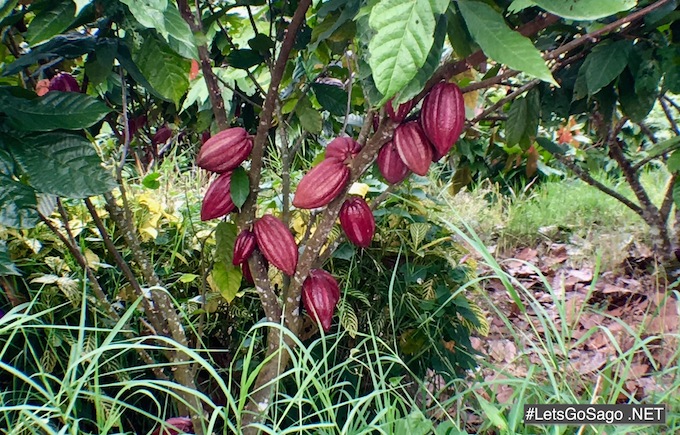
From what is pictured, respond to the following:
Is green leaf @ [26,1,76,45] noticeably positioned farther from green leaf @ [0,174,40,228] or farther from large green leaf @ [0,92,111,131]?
green leaf @ [0,174,40,228]

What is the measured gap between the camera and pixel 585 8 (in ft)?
2.04

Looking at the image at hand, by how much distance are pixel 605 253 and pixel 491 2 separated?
1638 millimetres

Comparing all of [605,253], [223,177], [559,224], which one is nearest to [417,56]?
[223,177]

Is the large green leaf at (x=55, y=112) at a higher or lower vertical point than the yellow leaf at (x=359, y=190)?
higher

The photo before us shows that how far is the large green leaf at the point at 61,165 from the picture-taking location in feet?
2.69

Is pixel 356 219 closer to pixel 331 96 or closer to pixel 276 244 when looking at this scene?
pixel 276 244

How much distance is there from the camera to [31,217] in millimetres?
792

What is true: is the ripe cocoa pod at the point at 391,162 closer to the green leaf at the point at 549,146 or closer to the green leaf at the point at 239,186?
the green leaf at the point at 239,186

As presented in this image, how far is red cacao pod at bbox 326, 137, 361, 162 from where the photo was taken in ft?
3.22

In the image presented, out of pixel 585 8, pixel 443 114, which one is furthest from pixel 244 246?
pixel 585 8

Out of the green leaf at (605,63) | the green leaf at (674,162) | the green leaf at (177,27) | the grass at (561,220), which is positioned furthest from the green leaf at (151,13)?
the grass at (561,220)

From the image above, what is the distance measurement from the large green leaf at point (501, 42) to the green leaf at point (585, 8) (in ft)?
0.14

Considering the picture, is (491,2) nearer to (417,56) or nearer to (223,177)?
(417,56)

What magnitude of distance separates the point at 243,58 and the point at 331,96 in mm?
184
